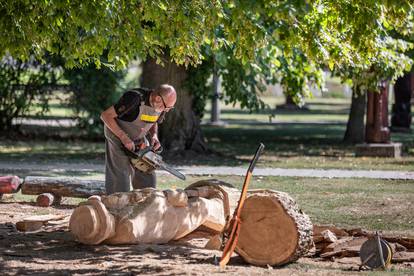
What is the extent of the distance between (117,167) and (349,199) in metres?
4.36

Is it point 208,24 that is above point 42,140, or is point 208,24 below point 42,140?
above

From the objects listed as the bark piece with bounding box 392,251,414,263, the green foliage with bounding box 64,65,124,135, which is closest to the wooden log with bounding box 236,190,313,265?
the bark piece with bounding box 392,251,414,263

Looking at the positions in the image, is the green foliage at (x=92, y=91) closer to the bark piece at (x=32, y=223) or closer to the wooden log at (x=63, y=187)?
the wooden log at (x=63, y=187)

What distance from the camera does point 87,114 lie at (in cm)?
2577

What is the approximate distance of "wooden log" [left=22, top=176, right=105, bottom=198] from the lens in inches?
519

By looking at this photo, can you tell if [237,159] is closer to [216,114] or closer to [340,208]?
[340,208]

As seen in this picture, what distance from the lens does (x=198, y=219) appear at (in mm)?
10516

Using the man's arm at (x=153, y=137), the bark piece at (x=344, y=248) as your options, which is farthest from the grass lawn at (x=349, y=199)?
the man's arm at (x=153, y=137)

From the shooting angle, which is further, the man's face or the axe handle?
the man's face

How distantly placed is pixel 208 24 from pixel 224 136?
18889 millimetres

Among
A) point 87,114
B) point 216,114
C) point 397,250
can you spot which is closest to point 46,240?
point 397,250

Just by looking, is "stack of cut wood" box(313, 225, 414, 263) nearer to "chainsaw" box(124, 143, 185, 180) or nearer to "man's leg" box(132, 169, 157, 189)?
"chainsaw" box(124, 143, 185, 180)

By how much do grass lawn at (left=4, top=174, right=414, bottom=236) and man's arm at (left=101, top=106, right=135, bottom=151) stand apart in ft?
8.80

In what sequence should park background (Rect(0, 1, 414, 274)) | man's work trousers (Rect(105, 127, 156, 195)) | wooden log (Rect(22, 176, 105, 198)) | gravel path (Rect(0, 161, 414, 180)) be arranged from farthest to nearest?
1. gravel path (Rect(0, 161, 414, 180))
2. wooden log (Rect(22, 176, 105, 198))
3. man's work trousers (Rect(105, 127, 156, 195))
4. park background (Rect(0, 1, 414, 274))
